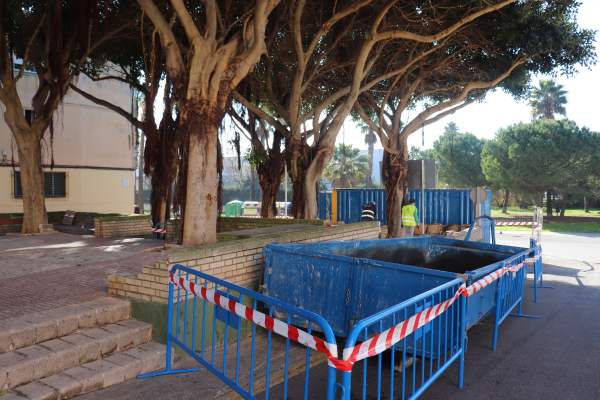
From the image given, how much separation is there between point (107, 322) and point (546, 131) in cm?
3744

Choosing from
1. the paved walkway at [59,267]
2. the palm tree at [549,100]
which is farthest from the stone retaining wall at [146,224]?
the palm tree at [549,100]

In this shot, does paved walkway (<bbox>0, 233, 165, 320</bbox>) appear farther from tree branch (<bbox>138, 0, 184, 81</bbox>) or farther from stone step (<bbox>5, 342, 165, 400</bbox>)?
tree branch (<bbox>138, 0, 184, 81</bbox>)

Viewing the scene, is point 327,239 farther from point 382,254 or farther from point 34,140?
point 34,140

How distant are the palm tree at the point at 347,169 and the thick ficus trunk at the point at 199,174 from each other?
4431 centimetres

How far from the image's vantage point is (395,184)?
51.7 feet

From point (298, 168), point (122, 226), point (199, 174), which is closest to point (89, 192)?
point (122, 226)

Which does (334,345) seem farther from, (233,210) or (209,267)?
(233,210)

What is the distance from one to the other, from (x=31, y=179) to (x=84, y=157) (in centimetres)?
901

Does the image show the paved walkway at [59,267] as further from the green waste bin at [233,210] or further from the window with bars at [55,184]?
the green waste bin at [233,210]

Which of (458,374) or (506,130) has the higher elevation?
(506,130)

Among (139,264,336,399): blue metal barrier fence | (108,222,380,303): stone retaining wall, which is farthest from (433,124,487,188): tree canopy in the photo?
(139,264,336,399): blue metal barrier fence

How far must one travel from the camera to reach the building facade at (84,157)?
19.2m

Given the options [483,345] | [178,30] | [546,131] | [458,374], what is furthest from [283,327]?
[546,131]

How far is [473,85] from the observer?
1477cm
